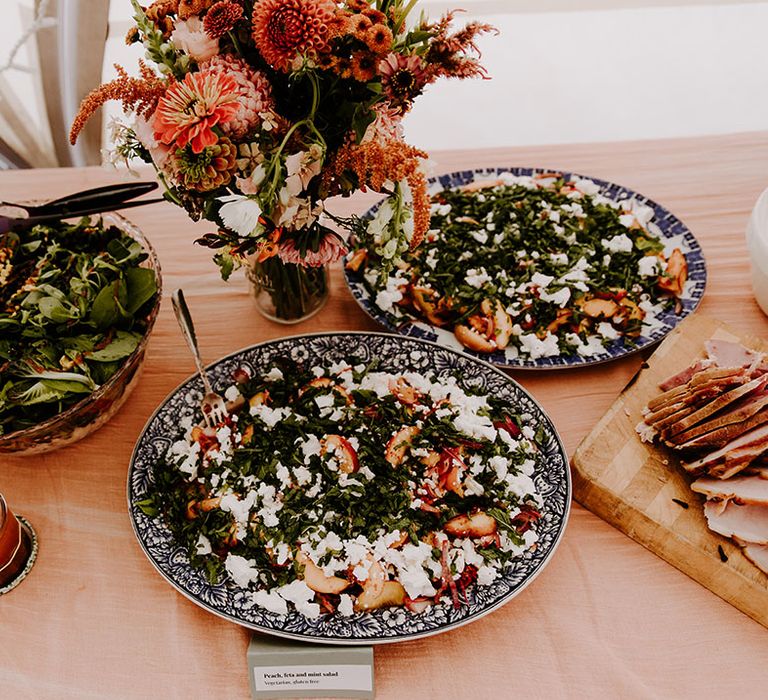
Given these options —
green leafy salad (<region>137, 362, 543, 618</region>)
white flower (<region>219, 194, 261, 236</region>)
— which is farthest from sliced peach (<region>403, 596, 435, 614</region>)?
Result: white flower (<region>219, 194, 261, 236</region>)

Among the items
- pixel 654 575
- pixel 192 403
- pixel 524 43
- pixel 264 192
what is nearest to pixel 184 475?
pixel 192 403

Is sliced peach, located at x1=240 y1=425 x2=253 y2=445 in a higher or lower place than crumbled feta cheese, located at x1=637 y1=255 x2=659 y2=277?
lower

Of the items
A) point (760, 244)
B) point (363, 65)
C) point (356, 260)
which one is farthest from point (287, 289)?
point (760, 244)

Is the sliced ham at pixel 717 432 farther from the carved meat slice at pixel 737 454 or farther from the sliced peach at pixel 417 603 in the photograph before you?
the sliced peach at pixel 417 603

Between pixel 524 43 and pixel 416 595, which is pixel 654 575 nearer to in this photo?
pixel 416 595

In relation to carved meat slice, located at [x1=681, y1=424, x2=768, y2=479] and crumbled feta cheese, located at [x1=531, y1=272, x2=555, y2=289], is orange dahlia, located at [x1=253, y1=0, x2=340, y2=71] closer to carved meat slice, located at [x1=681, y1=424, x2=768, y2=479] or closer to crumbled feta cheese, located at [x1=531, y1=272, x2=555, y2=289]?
crumbled feta cheese, located at [x1=531, y1=272, x2=555, y2=289]

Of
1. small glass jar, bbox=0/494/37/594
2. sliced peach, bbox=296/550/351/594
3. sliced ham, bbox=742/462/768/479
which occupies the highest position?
sliced ham, bbox=742/462/768/479

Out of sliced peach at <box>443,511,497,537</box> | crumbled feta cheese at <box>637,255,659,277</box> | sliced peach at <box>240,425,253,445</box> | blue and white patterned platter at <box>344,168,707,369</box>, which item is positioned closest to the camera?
sliced peach at <box>443,511,497,537</box>

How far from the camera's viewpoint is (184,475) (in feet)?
4.03

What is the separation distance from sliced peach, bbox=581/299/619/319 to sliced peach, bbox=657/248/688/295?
0.13 metres

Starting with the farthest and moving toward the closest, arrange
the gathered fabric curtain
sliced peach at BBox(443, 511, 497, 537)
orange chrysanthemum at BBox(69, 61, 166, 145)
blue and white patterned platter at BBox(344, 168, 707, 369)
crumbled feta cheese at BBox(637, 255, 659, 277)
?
the gathered fabric curtain < crumbled feta cheese at BBox(637, 255, 659, 277) < blue and white patterned platter at BBox(344, 168, 707, 369) < sliced peach at BBox(443, 511, 497, 537) < orange chrysanthemum at BBox(69, 61, 166, 145)

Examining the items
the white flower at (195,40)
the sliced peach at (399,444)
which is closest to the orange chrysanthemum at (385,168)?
the white flower at (195,40)

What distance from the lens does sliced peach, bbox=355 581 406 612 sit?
1.06m

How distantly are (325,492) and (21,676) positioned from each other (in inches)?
21.2
